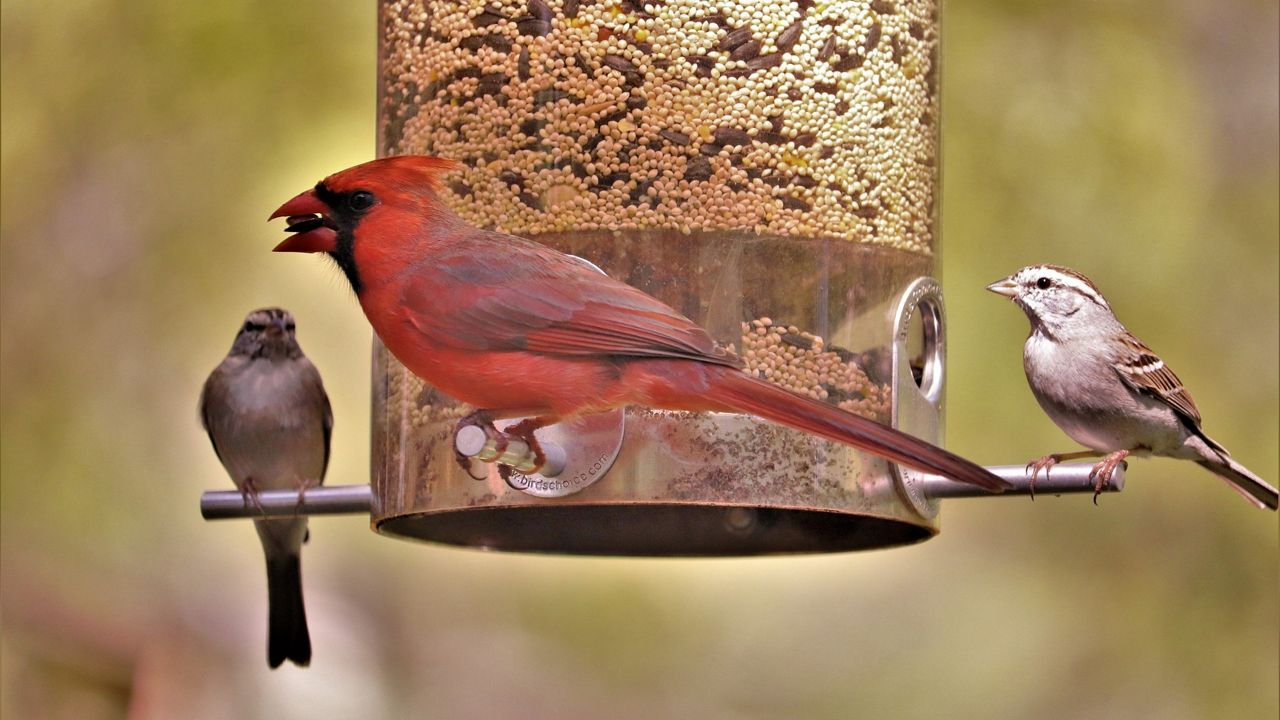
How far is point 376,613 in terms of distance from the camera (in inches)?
323

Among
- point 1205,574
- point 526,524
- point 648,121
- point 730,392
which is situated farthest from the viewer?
point 1205,574

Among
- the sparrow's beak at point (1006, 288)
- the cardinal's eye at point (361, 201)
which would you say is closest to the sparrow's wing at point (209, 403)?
the sparrow's beak at point (1006, 288)

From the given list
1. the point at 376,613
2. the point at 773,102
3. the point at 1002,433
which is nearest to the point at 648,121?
the point at 773,102

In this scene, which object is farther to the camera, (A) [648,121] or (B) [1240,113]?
(B) [1240,113]

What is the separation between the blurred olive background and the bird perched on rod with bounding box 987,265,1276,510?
1.66 meters

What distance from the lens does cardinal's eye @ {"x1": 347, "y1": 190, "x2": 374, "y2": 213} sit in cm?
455

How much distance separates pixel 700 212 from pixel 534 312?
0.78 metres

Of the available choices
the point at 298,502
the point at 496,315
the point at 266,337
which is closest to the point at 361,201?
the point at 496,315

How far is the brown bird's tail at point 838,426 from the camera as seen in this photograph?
3.80m

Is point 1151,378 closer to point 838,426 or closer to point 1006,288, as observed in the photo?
Answer: point 1006,288

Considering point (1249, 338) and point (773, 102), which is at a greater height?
point (773, 102)

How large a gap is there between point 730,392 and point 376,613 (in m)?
4.36

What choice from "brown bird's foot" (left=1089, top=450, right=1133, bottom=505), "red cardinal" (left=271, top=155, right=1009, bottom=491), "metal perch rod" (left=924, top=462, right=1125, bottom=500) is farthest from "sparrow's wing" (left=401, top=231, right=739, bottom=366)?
"brown bird's foot" (left=1089, top=450, right=1133, bottom=505)

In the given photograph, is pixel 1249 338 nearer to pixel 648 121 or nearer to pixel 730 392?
pixel 648 121
